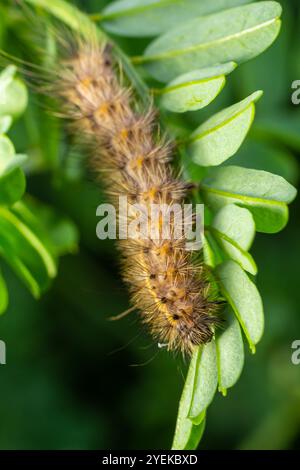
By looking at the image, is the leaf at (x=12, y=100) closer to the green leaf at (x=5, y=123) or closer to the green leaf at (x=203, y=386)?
the green leaf at (x=5, y=123)

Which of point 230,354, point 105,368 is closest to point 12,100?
point 230,354

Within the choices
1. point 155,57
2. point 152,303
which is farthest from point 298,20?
point 152,303

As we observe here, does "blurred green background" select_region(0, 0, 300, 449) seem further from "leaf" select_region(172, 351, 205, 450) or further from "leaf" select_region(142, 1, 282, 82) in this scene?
"leaf" select_region(172, 351, 205, 450)

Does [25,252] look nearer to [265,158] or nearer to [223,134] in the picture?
[223,134]

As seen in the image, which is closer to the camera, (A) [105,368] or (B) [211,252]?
(B) [211,252]

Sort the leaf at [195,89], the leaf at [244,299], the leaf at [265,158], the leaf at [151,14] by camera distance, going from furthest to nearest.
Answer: the leaf at [265,158] → the leaf at [151,14] → the leaf at [195,89] → the leaf at [244,299]

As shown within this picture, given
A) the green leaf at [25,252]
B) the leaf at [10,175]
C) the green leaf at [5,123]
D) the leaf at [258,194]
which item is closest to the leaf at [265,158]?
the green leaf at [25,252]

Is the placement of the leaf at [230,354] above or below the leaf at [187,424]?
above
